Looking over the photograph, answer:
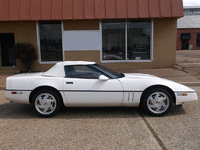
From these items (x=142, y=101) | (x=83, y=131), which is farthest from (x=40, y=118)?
(x=142, y=101)

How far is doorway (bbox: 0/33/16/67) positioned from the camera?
1230cm

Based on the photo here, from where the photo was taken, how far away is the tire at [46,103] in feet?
14.9

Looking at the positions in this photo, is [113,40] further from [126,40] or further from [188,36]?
[188,36]

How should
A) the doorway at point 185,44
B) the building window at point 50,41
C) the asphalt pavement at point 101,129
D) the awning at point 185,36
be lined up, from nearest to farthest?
the asphalt pavement at point 101,129 → the building window at point 50,41 → the awning at point 185,36 → the doorway at point 185,44

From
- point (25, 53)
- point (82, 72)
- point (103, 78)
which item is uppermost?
point (25, 53)

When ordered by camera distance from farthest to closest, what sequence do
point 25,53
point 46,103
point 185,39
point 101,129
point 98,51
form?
point 185,39
point 98,51
point 25,53
point 46,103
point 101,129

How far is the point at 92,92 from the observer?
14.8 feet

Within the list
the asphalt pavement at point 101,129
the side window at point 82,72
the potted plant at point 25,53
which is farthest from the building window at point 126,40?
the side window at point 82,72

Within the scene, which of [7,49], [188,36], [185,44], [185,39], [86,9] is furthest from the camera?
[185,44]

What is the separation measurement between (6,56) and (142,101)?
1051cm

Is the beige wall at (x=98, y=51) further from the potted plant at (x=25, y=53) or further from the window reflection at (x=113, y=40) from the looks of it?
the potted plant at (x=25, y=53)

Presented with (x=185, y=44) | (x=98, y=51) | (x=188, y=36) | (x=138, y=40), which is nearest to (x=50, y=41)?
(x=98, y=51)

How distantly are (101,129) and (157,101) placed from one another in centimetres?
148

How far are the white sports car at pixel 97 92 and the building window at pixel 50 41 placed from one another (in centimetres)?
718
